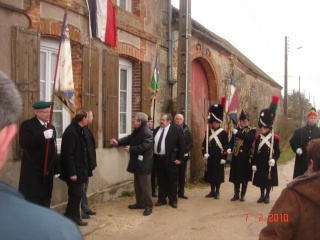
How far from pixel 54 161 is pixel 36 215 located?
436 centimetres

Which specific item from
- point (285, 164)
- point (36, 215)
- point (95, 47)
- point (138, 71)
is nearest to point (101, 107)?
point (95, 47)

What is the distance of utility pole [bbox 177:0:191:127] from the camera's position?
916 centimetres

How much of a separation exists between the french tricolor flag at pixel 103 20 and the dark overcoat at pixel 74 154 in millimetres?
2110

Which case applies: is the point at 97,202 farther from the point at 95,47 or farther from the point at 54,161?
the point at 95,47

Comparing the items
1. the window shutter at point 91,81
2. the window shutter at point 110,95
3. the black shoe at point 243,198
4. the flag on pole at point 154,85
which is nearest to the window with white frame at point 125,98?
the flag on pole at point 154,85

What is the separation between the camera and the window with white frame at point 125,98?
8.55m

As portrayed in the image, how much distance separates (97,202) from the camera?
7.31 meters

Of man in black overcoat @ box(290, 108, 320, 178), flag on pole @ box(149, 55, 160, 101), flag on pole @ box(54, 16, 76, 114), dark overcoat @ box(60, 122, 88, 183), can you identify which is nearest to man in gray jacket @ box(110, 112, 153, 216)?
dark overcoat @ box(60, 122, 88, 183)

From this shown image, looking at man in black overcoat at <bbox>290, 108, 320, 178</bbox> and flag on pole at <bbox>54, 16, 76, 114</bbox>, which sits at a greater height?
flag on pole at <bbox>54, 16, 76, 114</bbox>

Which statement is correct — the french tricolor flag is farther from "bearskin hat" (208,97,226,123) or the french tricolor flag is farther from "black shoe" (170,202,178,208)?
"black shoe" (170,202,178,208)

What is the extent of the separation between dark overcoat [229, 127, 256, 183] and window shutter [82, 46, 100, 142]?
3.11 metres

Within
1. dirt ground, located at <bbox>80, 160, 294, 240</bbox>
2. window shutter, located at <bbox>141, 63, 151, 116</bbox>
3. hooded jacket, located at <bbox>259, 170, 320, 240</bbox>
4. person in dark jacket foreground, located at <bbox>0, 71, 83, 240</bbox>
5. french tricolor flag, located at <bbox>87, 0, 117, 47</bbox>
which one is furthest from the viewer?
window shutter, located at <bbox>141, 63, 151, 116</bbox>

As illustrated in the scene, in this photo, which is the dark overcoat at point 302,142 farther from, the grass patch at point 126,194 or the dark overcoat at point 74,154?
the dark overcoat at point 74,154

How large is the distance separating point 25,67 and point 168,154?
10.4 feet
